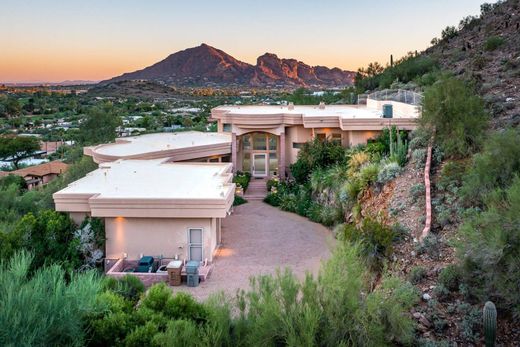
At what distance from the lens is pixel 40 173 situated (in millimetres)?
42500

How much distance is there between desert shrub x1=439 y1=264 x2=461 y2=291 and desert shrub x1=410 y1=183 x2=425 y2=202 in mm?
4975

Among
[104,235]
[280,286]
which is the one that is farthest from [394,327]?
[104,235]

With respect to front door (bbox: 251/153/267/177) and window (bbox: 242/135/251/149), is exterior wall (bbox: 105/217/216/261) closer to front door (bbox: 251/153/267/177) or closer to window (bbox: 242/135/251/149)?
front door (bbox: 251/153/267/177)

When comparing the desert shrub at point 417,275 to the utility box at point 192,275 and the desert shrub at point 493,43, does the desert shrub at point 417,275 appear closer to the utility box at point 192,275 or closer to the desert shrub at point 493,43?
the utility box at point 192,275

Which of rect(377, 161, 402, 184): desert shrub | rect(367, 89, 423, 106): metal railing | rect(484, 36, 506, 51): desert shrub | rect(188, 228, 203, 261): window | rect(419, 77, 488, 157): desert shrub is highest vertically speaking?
rect(484, 36, 506, 51): desert shrub

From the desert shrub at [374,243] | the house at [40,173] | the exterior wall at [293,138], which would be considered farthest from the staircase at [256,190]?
the house at [40,173]

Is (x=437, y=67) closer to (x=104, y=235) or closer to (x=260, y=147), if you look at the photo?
(x=260, y=147)

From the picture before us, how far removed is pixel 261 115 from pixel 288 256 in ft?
42.5

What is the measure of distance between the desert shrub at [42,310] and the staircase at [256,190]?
736 inches

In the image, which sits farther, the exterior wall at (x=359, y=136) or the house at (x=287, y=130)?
the exterior wall at (x=359, y=136)

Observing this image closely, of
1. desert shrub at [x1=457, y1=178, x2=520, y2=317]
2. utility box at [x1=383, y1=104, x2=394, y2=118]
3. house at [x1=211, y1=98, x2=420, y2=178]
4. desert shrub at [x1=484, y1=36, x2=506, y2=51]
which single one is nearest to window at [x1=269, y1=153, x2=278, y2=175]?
house at [x1=211, y1=98, x2=420, y2=178]

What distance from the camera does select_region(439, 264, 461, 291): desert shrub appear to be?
10703mm

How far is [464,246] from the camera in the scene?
1032 cm

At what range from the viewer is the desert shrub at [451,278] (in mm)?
A: 10703
